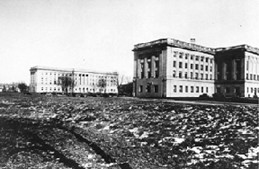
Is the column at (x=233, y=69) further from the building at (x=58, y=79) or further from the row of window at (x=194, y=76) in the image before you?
the building at (x=58, y=79)

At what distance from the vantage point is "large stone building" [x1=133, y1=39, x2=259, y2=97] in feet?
179

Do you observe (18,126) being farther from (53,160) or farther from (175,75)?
(175,75)

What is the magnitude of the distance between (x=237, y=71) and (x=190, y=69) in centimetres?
1315

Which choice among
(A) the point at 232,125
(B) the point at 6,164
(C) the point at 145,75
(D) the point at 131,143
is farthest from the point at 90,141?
(C) the point at 145,75

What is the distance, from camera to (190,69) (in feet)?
197

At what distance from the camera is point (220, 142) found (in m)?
7.92

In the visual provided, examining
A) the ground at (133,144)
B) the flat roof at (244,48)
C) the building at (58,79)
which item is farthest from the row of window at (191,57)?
the building at (58,79)

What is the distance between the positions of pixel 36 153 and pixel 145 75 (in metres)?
53.1

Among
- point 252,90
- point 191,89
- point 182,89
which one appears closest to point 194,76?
point 191,89

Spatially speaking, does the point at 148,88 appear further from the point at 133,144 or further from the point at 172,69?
the point at 133,144

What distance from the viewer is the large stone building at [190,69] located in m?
54.6

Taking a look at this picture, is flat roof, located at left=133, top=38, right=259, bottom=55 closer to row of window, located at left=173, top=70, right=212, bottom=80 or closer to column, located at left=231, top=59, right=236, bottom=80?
column, located at left=231, top=59, right=236, bottom=80

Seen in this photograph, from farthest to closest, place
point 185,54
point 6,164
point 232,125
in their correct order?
1. point 185,54
2. point 232,125
3. point 6,164

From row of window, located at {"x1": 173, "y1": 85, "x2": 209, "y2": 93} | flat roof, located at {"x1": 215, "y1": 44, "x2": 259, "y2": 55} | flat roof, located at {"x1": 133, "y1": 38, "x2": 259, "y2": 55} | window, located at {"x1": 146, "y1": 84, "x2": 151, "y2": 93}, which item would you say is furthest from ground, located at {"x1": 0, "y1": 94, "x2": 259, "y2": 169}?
flat roof, located at {"x1": 215, "y1": 44, "x2": 259, "y2": 55}
